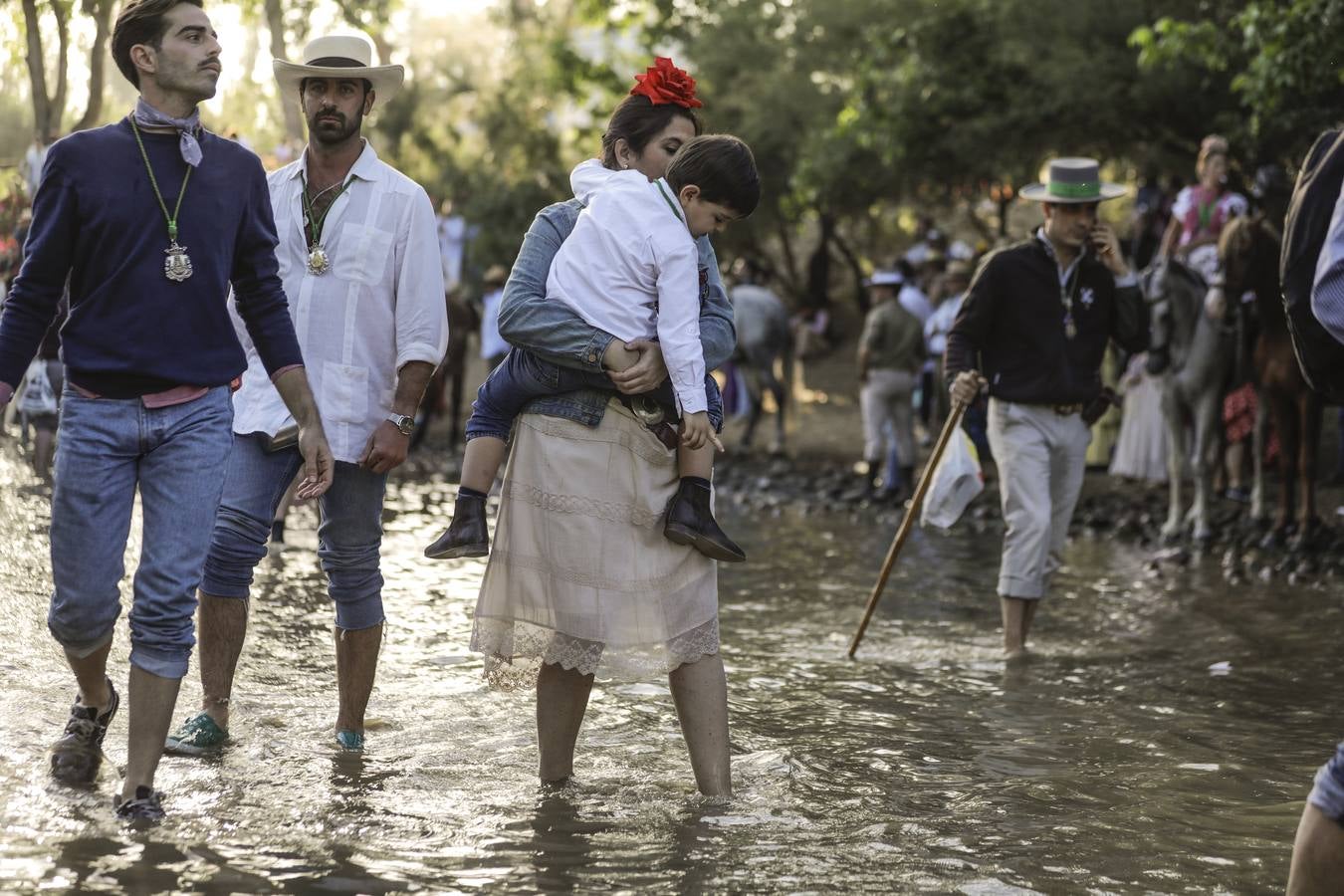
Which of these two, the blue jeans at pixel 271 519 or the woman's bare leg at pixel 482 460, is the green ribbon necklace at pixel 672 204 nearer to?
the woman's bare leg at pixel 482 460

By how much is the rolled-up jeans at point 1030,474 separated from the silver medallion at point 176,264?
452 centimetres

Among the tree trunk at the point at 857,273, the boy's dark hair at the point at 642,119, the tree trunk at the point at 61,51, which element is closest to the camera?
the boy's dark hair at the point at 642,119

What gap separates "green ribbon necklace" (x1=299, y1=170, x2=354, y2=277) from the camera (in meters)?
5.73

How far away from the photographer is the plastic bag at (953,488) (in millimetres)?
8508

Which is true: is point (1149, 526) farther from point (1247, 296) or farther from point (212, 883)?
point (212, 883)

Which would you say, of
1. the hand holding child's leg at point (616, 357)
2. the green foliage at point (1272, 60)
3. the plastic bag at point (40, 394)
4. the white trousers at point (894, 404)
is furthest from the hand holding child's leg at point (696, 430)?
the white trousers at point (894, 404)

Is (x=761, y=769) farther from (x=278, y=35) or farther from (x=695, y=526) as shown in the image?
(x=278, y=35)

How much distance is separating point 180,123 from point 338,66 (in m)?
0.94

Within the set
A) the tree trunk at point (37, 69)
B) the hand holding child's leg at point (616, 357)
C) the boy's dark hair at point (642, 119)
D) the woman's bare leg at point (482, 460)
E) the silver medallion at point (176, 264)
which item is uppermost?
the tree trunk at point (37, 69)

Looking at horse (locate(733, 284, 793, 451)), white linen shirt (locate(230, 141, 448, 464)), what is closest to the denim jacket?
white linen shirt (locate(230, 141, 448, 464))

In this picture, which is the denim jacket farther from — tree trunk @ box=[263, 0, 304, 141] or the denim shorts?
tree trunk @ box=[263, 0, 304, 141]

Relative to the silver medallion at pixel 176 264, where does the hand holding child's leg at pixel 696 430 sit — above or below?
below

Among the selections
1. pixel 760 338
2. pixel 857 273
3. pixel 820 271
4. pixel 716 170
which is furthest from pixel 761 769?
pixel 857 273

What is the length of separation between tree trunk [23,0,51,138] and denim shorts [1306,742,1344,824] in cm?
1412
